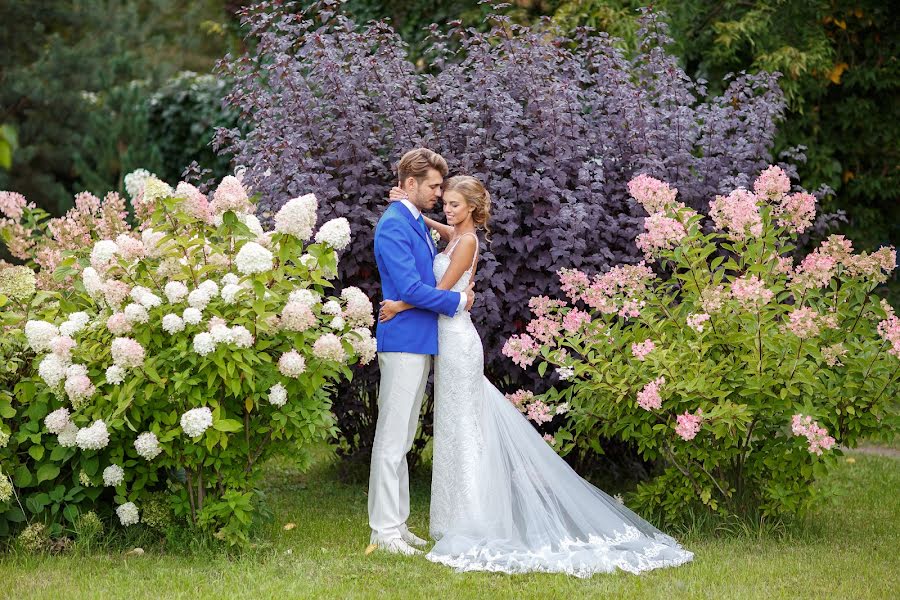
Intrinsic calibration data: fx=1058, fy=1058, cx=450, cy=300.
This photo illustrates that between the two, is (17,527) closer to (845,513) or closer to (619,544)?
(619,544)

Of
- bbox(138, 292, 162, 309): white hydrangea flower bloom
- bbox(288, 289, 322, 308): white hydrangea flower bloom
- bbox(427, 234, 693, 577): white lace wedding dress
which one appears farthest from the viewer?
bbox(427, 234, 693, 577): white lace wedding dress

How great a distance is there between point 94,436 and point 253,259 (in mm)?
963

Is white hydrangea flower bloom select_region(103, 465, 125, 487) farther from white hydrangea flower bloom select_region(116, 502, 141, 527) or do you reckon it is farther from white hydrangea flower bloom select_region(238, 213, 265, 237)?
white hydrangea flower bloom select_region(238, 213, 265, 237)

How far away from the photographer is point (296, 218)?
4336 millimetres

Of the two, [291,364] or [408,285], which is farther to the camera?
[408,285]

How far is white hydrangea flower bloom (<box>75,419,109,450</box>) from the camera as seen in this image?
4.23 meters

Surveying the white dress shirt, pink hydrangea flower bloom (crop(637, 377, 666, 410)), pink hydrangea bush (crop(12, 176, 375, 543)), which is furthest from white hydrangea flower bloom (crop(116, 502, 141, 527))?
pink hydrangea flower bloom (crop(637, 377, 666, 410))

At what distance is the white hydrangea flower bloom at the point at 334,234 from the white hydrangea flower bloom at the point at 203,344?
64cm

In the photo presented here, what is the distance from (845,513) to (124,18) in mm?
13955

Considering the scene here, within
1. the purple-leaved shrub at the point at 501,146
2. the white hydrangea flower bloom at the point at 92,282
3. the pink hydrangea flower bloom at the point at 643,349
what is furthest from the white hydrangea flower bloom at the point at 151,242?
the pink hydrangea flower bloom at the point at 643,349

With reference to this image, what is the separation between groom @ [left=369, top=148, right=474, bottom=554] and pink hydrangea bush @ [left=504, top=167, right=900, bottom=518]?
554 mm

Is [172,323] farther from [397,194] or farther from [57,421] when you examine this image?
[397,194]

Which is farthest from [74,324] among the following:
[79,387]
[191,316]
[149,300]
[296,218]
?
[296,218]

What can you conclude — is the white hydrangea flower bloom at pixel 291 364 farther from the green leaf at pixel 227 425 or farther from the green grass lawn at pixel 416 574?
the green grass lawn at pixel 416 574
